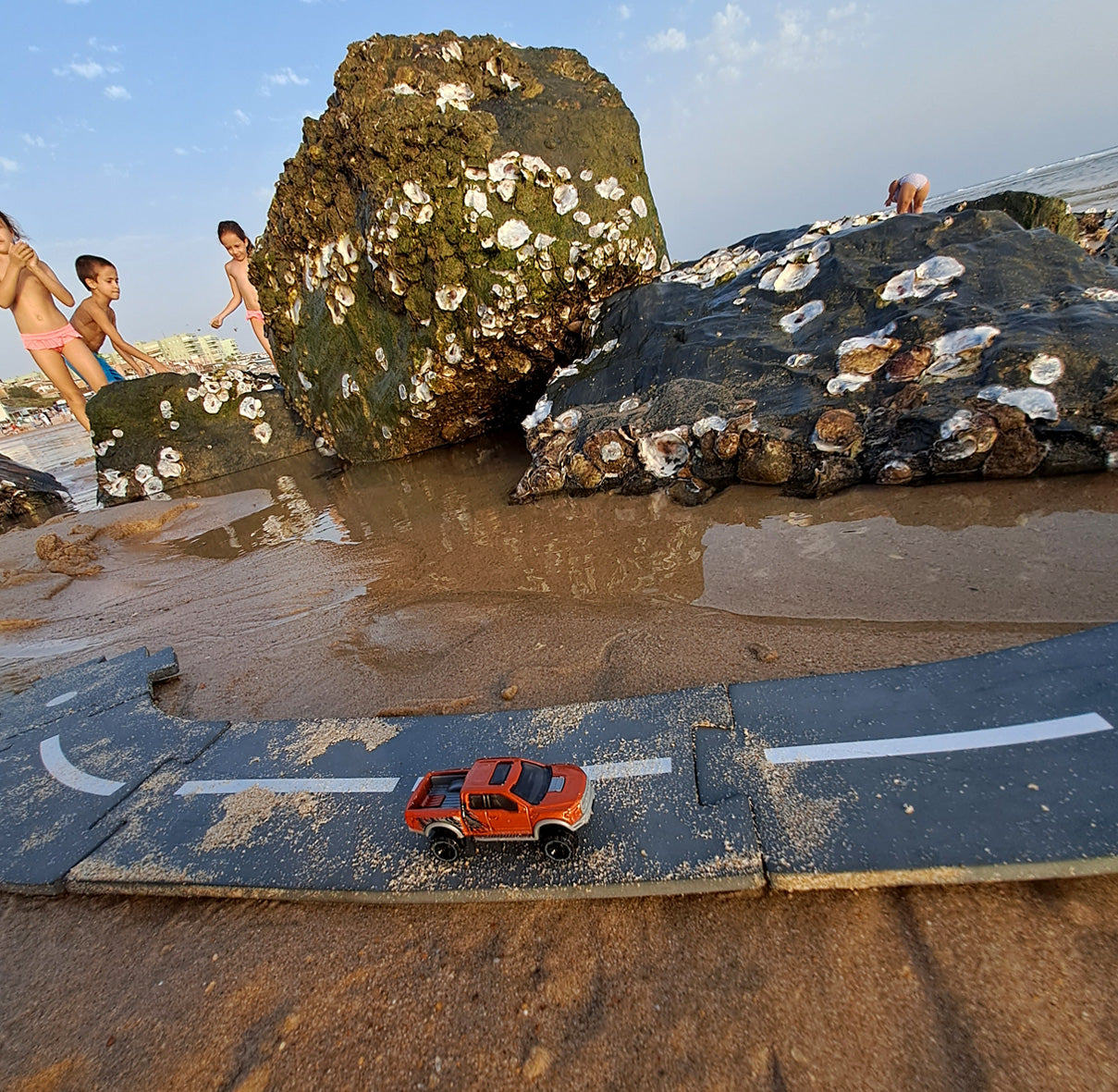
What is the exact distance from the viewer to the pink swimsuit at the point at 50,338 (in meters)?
10.3

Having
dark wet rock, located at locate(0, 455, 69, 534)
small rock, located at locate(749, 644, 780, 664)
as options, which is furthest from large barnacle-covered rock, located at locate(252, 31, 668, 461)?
dark wet rock, located at locate(0, 455, 69, 534)

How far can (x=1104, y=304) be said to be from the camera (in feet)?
16.3

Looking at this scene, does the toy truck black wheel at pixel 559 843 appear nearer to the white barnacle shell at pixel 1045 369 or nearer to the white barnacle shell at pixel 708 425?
the white barnacle shell at pixel 708 425

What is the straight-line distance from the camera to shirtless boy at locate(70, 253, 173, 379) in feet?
35.3

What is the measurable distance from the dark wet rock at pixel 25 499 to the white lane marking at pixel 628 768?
1209 centimetres

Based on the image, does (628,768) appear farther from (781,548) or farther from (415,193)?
(415,193)

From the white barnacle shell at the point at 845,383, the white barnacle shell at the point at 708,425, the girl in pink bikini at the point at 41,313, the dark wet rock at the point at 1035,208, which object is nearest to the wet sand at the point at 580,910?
the white barnacle shell at the point at 708,425

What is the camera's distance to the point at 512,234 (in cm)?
702

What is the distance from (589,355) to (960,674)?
5911 millimetres

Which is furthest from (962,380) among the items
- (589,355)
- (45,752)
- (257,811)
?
(45,752)

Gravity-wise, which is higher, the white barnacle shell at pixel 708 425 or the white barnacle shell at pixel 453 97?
the white barnacle shell at pixel 453 97

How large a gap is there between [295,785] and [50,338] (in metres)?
12.2

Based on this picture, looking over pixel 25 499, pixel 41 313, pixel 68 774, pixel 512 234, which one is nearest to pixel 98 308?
pixel 41 313

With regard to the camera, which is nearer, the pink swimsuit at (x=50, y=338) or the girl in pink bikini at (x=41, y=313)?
the girl in pink bikini at (x=41, y=313)
